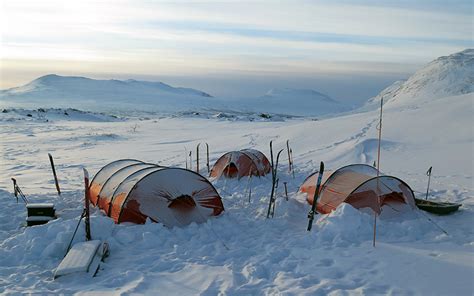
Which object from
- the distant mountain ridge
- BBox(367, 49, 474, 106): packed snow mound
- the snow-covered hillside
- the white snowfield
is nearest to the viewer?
the white snowfield

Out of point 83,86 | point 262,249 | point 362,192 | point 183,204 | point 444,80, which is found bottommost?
point 262,249

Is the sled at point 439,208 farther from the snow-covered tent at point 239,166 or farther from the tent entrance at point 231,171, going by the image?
the tent entrance at point 231,171

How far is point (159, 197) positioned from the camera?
9.57 meters

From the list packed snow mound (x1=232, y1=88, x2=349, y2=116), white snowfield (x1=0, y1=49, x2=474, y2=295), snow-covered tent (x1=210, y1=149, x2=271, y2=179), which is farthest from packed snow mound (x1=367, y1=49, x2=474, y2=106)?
packed snow mound (x1=232, y1=88, x2=349, y2=116)

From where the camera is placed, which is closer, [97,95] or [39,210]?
[39,210]

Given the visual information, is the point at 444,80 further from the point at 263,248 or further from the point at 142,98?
the point at 142,98

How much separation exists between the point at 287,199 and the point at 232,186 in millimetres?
2680

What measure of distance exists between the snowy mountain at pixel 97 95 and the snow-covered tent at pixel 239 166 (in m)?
76.8

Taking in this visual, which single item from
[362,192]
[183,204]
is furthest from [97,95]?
[362,192]

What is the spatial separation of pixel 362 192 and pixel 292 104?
108 m

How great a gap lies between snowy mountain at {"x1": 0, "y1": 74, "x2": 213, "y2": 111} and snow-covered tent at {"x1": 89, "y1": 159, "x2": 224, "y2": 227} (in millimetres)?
81107

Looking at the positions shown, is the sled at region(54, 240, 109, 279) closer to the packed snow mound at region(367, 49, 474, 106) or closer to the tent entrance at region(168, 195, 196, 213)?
the tent entrance at region(168, 195, 196, 213)

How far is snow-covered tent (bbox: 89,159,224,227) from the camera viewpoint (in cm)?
935

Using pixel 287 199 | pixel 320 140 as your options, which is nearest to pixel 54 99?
pixel 320 140
